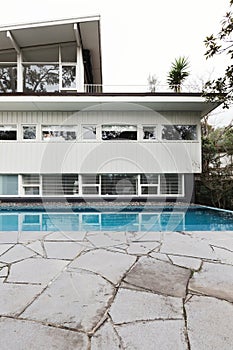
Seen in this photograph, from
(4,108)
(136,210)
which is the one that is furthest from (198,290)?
(4,108)

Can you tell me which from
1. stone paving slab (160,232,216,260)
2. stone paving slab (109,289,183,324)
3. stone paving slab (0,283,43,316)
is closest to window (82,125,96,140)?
stone paving slab (160,232,216,260)

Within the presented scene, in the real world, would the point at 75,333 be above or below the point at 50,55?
below

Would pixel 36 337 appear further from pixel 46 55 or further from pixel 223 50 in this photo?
pixel 46 55

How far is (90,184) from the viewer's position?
10.3 meters

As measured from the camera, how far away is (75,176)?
10.2 m

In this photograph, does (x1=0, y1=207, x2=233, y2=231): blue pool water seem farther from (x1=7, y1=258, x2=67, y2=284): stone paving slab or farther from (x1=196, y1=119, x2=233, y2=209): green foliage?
(x1=7, y1=258, x2=67, y2=284): stone paving slab

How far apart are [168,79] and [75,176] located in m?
6.00

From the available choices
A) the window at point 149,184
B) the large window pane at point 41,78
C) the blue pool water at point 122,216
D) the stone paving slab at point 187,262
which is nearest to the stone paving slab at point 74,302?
the stone paving slab at point 187,262

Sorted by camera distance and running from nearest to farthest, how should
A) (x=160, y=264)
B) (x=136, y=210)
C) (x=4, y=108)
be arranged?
1. (x=160, y=264)
2. (x=136, y=210)
3. (x=4, y=108)

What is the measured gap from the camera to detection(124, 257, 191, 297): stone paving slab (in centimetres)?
242

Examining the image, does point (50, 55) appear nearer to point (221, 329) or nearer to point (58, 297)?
point (58, 297)

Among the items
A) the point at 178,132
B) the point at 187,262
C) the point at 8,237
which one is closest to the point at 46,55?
the point at 178,132

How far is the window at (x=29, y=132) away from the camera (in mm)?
9945

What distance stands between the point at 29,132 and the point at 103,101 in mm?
3426
